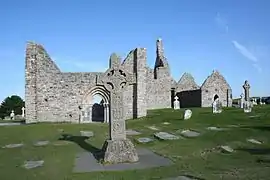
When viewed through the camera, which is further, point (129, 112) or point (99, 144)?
point (129, 112)

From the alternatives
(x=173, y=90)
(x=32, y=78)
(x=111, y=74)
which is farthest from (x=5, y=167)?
(x=173, y=90)

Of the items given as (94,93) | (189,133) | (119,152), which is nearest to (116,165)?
(119,152)

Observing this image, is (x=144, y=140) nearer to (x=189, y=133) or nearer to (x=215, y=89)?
(x=189, y=133)

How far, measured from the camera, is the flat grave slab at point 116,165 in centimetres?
1029

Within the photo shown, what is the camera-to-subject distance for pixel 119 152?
37.1ft

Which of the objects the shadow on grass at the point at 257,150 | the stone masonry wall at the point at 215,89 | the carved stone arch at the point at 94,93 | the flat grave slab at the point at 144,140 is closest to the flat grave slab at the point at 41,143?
the flat grave slab at the point at 144,140

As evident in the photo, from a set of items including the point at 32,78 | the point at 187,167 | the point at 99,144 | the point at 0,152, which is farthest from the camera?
the point at 32,78

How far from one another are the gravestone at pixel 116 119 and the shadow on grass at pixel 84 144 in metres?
0.56

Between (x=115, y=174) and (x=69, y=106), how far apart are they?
72.8 feet

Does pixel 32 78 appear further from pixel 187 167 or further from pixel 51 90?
pixel 187 167

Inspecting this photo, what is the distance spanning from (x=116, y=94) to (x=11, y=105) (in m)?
69.2

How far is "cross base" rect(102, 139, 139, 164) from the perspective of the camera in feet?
36.7

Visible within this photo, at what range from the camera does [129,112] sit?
32844mm

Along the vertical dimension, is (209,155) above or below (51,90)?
below
